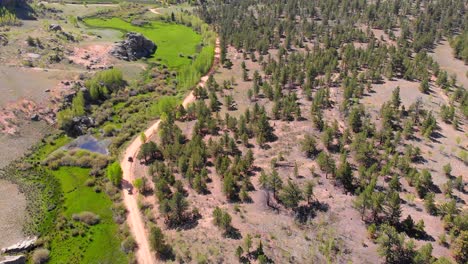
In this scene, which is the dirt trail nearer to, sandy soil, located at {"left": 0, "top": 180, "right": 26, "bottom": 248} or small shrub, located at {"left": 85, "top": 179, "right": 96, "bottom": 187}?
small shrub, located at {"left": 85, "top": 179, "right": 96, "bottom": 187}

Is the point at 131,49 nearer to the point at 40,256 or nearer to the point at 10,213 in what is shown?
the point at 10,213

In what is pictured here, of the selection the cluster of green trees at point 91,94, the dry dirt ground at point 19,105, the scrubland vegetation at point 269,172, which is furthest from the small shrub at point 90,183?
the cluster of green trees at point 91,94

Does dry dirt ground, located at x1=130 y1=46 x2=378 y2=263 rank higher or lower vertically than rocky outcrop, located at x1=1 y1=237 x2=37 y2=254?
higher

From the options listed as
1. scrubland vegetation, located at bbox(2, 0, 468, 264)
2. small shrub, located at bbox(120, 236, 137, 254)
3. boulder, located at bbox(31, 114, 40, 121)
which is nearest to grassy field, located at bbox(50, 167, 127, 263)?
scrubland vegetation, located at bbox(2, 0, 468, 264)

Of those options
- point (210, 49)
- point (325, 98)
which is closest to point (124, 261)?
point (325, 98)

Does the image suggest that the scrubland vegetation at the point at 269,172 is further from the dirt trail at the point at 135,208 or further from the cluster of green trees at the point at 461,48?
the cluster of green trees at the point at 461,48

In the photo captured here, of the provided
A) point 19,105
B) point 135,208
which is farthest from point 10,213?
point 19,105
